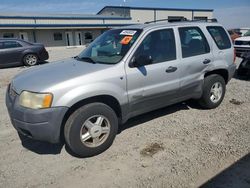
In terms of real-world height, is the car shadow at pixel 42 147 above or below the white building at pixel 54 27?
below

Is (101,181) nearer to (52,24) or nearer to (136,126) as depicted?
(136,126)

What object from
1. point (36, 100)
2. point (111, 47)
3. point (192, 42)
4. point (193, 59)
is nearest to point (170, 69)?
point (193, 59)

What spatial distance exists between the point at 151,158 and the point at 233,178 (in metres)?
1.10

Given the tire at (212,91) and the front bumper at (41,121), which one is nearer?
the front bumper at (41,121)

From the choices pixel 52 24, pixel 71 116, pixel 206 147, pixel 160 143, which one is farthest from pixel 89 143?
pixel 52 24

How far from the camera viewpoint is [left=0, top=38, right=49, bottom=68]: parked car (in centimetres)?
1248

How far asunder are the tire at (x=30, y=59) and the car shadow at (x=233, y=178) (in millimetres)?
11857

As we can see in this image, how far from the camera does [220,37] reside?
535 cm

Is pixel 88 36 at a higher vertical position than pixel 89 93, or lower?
higher

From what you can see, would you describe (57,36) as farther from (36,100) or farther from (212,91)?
(36,100)

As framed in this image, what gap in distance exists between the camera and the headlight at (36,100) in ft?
10.6

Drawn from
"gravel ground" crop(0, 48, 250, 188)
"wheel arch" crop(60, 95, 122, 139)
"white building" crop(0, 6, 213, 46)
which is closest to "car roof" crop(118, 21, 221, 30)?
"wheel arch" crop(60, 95, 122, 139)

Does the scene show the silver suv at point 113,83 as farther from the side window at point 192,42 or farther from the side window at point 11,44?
the side window at point 11,44

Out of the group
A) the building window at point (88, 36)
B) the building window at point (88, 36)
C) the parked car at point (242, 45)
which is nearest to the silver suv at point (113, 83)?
the parked car at point (242, 45)
